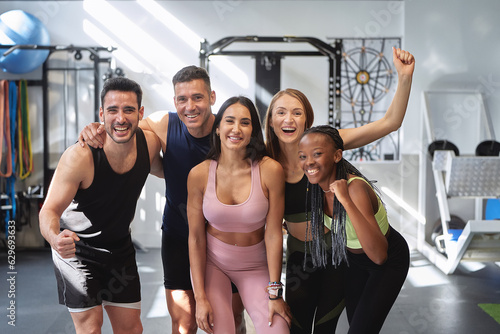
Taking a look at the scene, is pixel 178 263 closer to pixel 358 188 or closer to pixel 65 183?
pixel 65 183

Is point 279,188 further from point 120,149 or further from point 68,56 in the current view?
point 68,56

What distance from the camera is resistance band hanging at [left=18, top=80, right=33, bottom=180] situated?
5621 mm

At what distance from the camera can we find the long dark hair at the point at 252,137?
2.19m

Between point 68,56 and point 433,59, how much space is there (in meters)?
4.35

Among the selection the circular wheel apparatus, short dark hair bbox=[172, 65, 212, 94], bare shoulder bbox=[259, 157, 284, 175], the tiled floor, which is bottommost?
the tiled floor

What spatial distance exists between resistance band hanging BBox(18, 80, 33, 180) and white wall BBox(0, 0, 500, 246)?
0.23 metres

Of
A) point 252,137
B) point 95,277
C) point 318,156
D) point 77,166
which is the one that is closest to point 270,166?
point 252,137

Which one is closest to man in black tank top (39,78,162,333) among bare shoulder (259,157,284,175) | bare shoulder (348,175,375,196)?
bare shoulder (259,157,284,175)

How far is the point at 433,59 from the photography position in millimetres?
5875

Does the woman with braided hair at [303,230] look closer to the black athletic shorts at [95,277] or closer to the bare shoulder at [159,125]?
the bare shoulder at [159,125]

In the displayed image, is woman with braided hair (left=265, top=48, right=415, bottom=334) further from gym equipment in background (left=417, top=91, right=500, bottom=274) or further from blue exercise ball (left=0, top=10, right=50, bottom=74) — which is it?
blue exercise ball (left=0, top=10, right=50, bottom=74)

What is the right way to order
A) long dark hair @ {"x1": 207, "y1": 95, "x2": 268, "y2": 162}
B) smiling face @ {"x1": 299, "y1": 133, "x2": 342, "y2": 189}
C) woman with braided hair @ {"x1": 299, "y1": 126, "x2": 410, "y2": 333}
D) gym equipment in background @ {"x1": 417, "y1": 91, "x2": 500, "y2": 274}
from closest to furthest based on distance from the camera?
woman with braided hair @ {"x1": 299, "y1": 126, "x2": 410, "y2": 333}, smiling face @ {"x1": 299, "y1": 133, "x2": 342, "y2": 189}, long dark hair @ {"x1": 207, "y1": 95, "x2": 268, "y2": 162}, gym equipment in background @ {"x1": 417, "y1": 91, "x2": 500, "y2": 274}

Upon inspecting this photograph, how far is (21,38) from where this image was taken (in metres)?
5.11

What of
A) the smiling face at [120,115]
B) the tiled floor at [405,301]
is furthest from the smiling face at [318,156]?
the tiled floor at [405,301]
